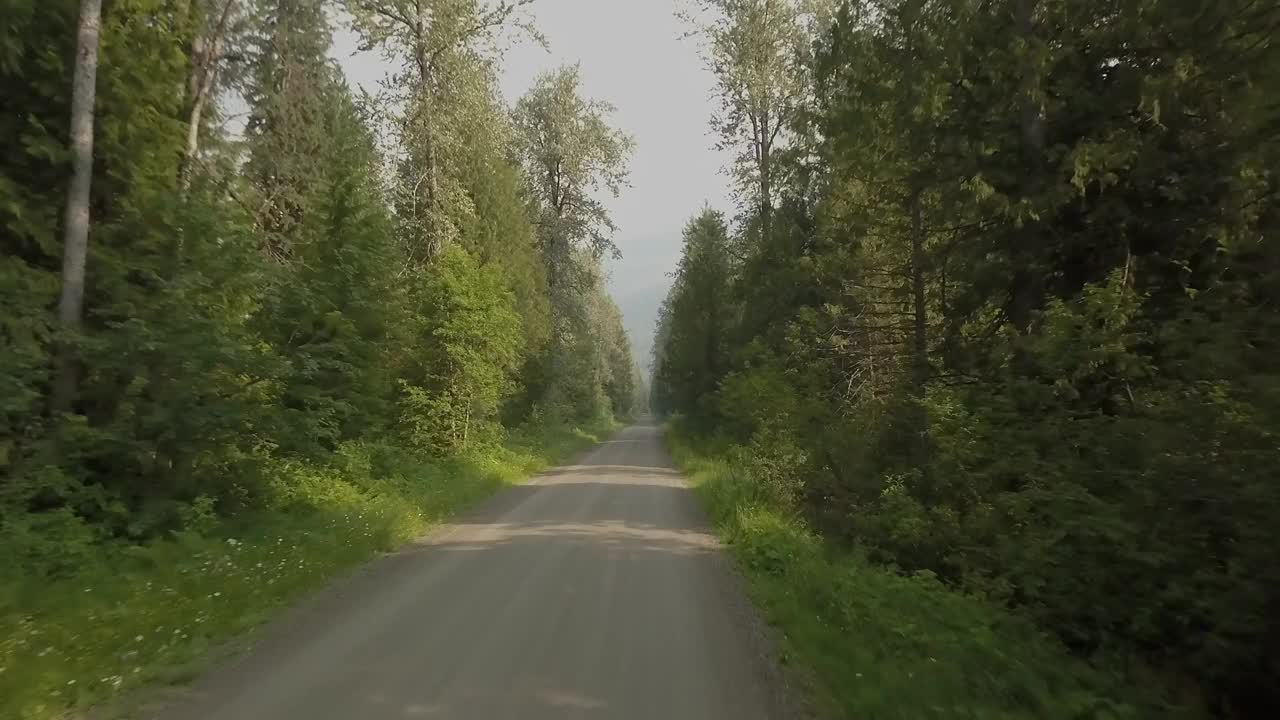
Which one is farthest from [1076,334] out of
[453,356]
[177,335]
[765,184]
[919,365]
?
[765,184]

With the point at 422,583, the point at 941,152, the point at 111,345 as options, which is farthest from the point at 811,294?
the point at 111,345

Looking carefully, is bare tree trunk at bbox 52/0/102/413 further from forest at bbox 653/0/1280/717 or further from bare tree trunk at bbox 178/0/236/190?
forest at bbox 653/0/1280/717

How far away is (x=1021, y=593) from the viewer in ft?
22.8

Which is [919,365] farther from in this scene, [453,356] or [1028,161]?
[453,356]

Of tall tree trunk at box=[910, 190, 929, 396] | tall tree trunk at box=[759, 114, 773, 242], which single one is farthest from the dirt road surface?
tall tree trunk at box=[759, 114, 773, 242]

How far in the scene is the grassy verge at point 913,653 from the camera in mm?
4617

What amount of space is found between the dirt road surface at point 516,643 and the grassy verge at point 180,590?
45 cm

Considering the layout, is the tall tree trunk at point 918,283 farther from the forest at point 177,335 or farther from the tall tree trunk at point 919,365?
the forest at point 177,335

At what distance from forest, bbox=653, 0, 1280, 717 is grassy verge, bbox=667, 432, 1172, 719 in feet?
0.42

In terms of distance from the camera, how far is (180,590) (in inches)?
284

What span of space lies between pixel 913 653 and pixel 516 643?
3.26m

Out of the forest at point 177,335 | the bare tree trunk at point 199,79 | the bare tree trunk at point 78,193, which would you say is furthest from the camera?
the bare tree trunk at point 199,79

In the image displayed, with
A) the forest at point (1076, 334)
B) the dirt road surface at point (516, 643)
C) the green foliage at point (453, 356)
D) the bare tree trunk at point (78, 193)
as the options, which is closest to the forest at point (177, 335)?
the bare tree trunk at point (78, 193)

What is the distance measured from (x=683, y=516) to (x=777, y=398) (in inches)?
245
